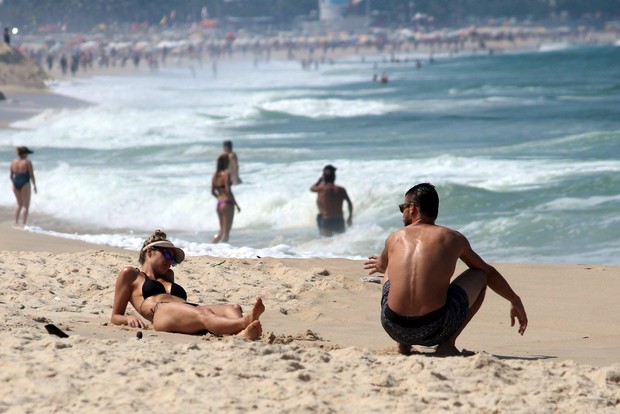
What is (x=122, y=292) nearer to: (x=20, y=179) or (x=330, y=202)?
(x=330, y=202)

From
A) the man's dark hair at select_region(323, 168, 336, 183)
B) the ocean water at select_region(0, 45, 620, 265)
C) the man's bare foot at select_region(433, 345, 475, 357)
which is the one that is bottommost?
the ocean water at select_region(0, 45, 620, 265)

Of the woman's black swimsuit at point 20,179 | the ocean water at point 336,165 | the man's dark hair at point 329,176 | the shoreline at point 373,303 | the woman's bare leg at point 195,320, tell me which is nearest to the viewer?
the woman's bare leg at point 195,320

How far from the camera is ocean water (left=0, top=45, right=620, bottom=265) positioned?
48.0ft

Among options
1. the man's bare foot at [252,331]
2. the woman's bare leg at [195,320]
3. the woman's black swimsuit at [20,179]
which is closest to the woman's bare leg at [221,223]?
the woman's black swimsuit at [20,179]

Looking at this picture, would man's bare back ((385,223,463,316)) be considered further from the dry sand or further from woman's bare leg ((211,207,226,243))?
woman's bare leg ((211,207,226,243))

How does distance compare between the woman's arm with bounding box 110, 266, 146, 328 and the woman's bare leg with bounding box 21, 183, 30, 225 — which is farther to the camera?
the woman's bare leg with bounding box 21, 183, 30, 225

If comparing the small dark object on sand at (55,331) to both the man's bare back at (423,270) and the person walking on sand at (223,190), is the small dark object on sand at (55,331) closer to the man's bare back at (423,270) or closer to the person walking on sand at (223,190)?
the man's bare back at (423,270)

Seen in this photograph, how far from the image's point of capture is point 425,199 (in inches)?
228

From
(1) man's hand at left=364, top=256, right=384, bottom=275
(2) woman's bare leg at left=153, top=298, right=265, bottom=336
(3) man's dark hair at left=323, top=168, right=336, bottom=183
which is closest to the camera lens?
(1) man's hand at left=364, top=256, right=384, bottom=275

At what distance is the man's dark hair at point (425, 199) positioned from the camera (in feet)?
19.0

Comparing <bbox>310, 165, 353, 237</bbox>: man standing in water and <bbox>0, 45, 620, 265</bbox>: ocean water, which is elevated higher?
<bbox>310, 165, 353, 237</bbox>: man standing in water

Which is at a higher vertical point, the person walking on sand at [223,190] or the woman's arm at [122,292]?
the woman's arm at [122,292]

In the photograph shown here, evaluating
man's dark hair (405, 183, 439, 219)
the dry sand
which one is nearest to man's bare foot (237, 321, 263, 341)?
the dry sand

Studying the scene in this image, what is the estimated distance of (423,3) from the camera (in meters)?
182
